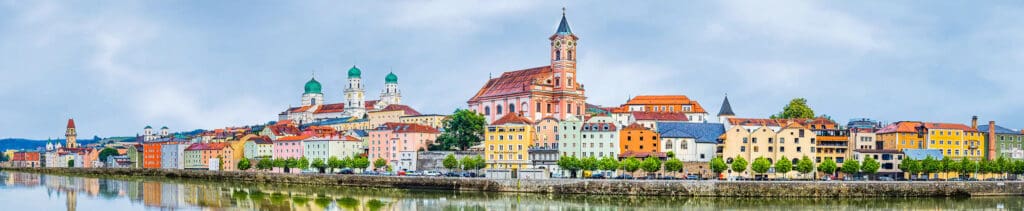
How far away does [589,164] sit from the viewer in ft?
245

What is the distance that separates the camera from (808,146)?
251ft

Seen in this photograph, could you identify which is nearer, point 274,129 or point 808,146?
point 808,146

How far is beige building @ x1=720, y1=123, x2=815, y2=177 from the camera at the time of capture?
250ft

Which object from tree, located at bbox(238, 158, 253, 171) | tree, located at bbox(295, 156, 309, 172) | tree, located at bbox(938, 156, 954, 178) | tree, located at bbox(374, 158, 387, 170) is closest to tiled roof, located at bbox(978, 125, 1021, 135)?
tree, located at bbox(938, 156, 954, 178)

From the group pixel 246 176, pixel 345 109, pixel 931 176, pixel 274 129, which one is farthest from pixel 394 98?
pixel 931 176

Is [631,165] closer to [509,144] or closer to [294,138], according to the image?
[509,144]

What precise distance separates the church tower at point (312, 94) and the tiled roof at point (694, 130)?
88907 millimetres

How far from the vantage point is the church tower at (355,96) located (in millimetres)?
152375

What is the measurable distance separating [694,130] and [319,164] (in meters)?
32.7

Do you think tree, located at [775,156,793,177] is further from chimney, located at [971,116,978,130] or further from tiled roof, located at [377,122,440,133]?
tiled roof, located at [377,122,440,133]

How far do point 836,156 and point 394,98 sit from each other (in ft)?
289

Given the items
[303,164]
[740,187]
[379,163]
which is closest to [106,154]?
[303,164]

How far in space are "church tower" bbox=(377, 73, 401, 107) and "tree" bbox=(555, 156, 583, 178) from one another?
82651mm

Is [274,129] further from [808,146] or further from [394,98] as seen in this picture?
[808,146]
